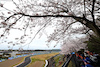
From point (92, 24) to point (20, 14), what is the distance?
10.8 feet

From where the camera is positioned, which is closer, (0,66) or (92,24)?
(92,24)

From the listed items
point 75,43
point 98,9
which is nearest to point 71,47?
point 75,43

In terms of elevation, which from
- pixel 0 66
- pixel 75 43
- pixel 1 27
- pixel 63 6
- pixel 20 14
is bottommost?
pixel 0 66

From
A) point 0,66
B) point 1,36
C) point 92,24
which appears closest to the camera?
point 1,36

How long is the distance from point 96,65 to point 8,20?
4.43 m

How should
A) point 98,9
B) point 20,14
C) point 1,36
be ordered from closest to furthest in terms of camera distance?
point 1,36, point 20,14, point 98,9

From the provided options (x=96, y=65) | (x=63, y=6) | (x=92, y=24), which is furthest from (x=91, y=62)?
(x=63, y=6)

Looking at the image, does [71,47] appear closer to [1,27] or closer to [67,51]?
[67,51]

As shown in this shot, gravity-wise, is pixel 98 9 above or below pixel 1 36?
above

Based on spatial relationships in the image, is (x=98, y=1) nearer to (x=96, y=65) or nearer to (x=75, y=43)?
(x=96, y=65)

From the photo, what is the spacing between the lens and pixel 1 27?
7.26 feet

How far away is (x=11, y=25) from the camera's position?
2447mm

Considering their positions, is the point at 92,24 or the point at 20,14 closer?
the point at 20,14

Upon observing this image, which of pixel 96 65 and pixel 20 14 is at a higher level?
pixel 20 14
